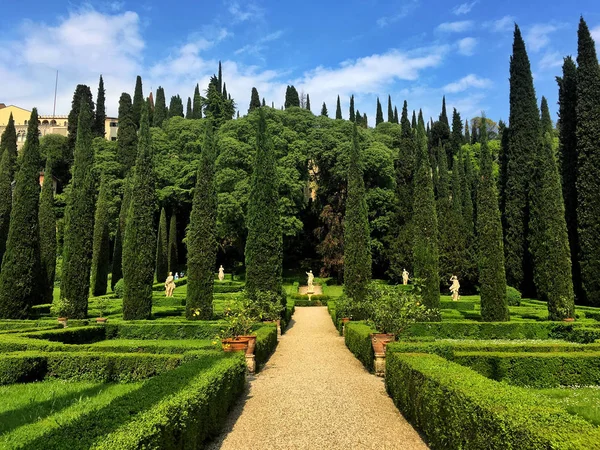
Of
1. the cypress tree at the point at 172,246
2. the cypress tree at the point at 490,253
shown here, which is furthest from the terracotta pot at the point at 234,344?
the cypress tree at the point at 172,246

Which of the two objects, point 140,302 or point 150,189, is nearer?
Result: point 140,302

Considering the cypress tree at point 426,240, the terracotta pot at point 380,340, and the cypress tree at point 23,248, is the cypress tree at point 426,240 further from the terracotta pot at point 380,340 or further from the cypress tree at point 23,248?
the cypress tree at point 23,248

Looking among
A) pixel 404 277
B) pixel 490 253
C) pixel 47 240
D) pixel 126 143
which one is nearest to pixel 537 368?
pixel 490 253

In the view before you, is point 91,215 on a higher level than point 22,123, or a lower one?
lower

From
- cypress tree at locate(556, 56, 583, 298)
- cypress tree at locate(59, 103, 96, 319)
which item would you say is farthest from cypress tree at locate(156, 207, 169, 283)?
cypress tree at locate(556, 56, 583, 298)

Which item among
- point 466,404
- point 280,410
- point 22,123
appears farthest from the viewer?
point 22,123

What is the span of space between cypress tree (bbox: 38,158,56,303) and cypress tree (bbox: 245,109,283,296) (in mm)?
11891

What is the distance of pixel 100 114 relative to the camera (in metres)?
55.4

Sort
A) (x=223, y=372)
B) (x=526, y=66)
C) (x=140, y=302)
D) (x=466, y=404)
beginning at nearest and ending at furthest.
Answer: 1. (x=466, y=404)
2. (x=223, y=372)
3. (x=140, y=302)
4. (x=526, y=66)

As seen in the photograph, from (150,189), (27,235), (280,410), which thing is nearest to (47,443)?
(280,410)

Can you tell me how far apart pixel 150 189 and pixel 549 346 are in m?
15.8

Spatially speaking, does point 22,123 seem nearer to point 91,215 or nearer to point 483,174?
point 91,215

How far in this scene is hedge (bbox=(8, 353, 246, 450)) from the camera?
3.33m

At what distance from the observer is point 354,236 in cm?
1855
